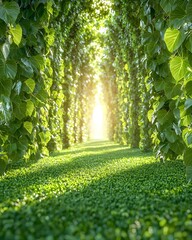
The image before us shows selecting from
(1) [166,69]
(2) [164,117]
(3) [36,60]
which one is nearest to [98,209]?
(3) [36,60]

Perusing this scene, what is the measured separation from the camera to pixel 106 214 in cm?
163

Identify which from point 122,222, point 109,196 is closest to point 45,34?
point 109,196

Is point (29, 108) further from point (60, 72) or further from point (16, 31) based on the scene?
point (60, 72)

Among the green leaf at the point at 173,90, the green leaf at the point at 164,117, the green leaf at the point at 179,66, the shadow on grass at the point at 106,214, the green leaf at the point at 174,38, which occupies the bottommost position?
the shadow on grass at the point at 106,214

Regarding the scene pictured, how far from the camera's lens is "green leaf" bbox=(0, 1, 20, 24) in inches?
93.6

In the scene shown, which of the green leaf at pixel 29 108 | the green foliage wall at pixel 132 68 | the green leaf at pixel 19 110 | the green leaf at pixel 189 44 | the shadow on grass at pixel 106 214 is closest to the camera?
the shadow on grass at pixel 106 214

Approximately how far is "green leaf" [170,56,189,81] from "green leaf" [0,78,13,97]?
4.48 ft

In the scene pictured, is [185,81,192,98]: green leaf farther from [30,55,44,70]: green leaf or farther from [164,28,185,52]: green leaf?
[30,55,44,70]: green leaf

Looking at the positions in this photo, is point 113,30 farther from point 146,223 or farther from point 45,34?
point 146,223

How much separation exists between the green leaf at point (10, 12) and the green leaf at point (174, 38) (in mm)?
1184

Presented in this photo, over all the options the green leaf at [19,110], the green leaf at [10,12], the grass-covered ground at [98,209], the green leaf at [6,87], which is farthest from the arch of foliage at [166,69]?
the green leaf at [19,110]

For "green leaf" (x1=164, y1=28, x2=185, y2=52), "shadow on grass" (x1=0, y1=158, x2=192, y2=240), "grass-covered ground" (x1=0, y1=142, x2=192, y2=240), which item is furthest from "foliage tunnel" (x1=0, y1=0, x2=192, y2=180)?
"shadow on grass" (x1=0, y1=158, x2=192, y2=240)

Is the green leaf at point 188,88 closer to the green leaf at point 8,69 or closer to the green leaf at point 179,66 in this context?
the green leaf at point 179,66

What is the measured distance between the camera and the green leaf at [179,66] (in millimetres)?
2412
